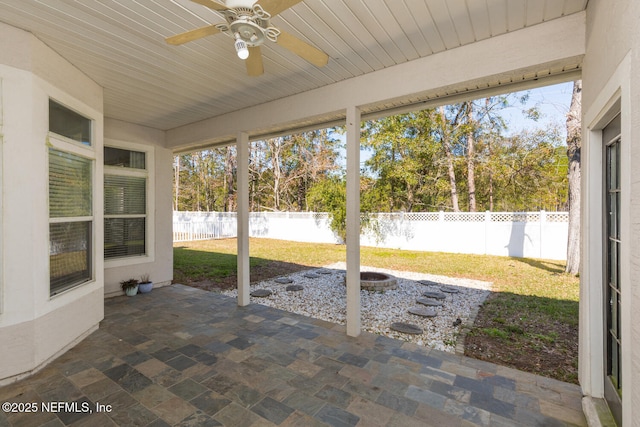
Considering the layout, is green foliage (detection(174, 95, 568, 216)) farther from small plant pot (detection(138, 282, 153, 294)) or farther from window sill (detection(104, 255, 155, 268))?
small plant pot (detection(138, 282, 153, 294))

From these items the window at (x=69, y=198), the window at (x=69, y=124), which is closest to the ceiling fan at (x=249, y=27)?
the window at (x=69, y=124)

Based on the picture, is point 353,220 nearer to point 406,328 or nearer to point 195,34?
point 406,328

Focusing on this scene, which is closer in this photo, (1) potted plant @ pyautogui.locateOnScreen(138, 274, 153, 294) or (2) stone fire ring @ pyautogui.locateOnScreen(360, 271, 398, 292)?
(1) potted plant @ pyautogui.locateOnScreen(138, 274, 153, 294)

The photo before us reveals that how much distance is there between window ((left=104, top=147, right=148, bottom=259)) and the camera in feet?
15.5

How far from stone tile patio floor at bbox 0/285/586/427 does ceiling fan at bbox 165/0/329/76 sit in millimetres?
2452

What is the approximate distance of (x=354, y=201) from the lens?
340 cm

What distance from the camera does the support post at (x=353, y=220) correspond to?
3352 millimetres

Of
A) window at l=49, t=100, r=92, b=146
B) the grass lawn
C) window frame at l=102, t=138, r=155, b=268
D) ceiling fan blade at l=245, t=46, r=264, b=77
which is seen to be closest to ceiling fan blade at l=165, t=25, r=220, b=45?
ceiling fan blade at l=245, t=46, r=264, b=77

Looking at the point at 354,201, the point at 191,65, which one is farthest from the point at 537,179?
the point at 191,65

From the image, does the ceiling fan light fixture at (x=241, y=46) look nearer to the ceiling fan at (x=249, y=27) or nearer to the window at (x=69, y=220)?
the ceiling fan at (x=249, y=27)

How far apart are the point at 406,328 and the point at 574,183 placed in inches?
230

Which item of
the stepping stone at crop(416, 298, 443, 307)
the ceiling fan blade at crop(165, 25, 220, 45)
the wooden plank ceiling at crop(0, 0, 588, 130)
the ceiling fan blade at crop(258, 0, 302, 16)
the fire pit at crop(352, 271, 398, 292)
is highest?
the wooden plank ceiling at crop(0, 0, 588, 130)

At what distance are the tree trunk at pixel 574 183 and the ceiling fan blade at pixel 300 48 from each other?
265 inches

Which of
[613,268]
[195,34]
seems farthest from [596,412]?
[195,34]
